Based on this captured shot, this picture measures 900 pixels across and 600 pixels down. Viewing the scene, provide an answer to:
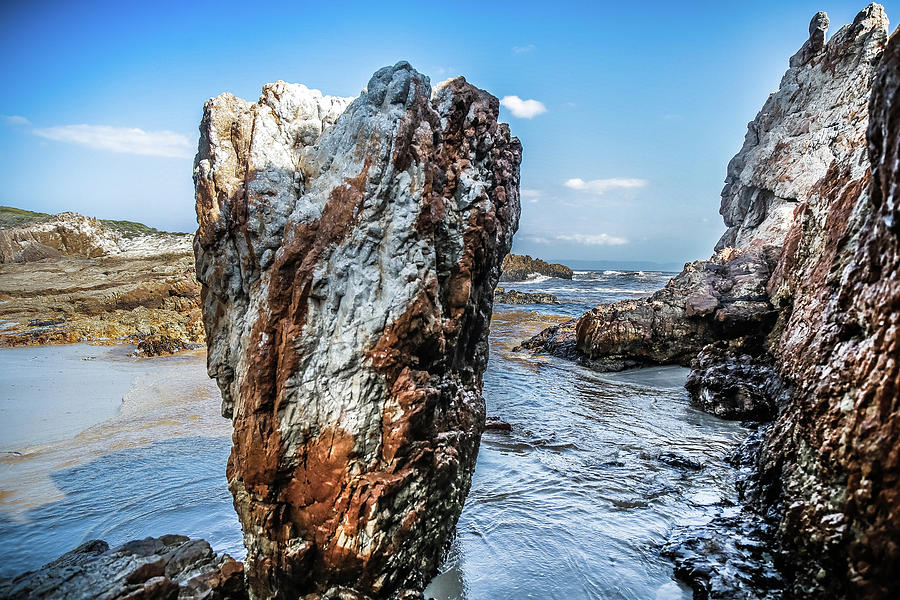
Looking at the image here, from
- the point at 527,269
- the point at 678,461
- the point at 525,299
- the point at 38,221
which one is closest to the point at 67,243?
the point at 38,221

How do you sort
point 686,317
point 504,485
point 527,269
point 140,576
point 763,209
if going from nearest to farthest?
point 140,576 → point 504,485 → point 686,317 → point 763,209 → point 527,269

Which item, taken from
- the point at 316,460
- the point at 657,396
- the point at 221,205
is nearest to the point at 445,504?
the point at 316,460

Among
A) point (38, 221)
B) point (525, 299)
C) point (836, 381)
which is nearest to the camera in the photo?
point (836, 381)

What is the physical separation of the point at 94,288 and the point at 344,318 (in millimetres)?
24838

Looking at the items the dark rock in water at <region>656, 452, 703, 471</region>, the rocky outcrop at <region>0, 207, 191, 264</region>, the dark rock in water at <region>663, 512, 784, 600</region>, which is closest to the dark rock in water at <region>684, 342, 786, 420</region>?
the dark rock in water at <region>656, 452, 703, 471</region>

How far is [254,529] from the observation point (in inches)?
146

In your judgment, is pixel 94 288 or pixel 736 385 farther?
pixel 94 288

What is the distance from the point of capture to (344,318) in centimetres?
357

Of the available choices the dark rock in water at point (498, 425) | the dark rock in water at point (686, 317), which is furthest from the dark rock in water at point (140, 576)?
the dark rock in water at point (686, 317)

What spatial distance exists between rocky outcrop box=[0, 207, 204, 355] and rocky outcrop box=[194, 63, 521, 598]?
13.6m

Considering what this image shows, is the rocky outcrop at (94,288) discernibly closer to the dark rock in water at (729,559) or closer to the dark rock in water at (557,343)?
the dark rock in water at (557,343)

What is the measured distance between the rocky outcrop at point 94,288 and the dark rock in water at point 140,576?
1302 centimetres

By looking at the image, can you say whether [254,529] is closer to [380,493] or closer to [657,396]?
[380,493]

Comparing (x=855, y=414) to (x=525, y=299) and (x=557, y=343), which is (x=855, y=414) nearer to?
(x=557, y=343)
